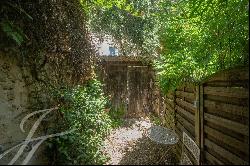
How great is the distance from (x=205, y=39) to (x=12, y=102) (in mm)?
3334

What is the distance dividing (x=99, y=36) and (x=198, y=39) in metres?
6.81

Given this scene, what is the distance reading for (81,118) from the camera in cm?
696

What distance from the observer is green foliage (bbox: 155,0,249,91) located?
3.87 m

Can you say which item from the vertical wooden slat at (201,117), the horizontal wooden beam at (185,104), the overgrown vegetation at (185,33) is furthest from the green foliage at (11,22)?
the horizontal wooden beam at (185,104)

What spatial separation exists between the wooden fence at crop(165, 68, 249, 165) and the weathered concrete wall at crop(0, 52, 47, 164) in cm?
279

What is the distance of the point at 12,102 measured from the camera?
5789 millimetres

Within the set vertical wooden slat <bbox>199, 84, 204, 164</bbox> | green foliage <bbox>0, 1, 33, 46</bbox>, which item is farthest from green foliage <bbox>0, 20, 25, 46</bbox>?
vertical wooden slat <bbox>199, 84, 204, 164</bbox>

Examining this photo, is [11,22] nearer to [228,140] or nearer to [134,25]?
[228,140]

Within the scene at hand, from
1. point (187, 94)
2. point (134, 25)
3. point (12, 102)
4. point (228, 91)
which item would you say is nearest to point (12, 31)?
point (12, 102)

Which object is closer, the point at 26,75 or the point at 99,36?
the point at 26,75

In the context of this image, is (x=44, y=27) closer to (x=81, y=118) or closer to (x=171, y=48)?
(x=81, y=118)

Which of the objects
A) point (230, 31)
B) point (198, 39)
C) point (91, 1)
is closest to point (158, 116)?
point (91, 1)

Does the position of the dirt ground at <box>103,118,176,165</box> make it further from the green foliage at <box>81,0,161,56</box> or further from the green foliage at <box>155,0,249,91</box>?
the green foliage at <box>81,0,161,56</box>

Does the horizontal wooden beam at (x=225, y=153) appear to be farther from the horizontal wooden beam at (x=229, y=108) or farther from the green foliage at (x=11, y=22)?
the green foliage at (x=11, y=22)
